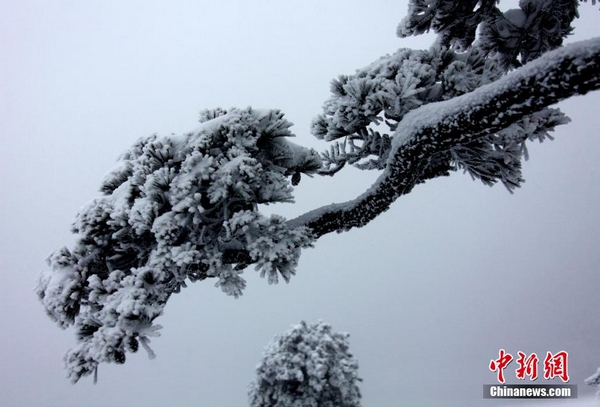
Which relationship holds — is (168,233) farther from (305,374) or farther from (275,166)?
(305,374)

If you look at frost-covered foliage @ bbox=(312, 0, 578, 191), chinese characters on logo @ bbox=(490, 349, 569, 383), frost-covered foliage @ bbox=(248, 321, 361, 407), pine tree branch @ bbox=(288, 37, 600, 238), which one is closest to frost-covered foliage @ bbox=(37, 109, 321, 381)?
pine tree branch @ bbox=(288, 37, 600, 238)

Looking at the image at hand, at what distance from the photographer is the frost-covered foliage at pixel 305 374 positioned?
14.2 m

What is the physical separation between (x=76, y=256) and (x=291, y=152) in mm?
2896

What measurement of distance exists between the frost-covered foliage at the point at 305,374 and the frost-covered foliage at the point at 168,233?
36.8 feet

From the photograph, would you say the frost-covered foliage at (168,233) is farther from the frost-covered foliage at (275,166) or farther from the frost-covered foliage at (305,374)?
the frost-covered foliage at (305,374)

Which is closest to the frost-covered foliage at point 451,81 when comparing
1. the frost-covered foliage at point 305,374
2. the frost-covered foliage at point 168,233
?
the frost-covered foliage at point 168,233

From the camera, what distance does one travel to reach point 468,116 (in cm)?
343

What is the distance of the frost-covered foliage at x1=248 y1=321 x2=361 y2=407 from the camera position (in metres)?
14.2

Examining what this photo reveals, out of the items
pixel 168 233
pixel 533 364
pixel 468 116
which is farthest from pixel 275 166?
pixel 533 364

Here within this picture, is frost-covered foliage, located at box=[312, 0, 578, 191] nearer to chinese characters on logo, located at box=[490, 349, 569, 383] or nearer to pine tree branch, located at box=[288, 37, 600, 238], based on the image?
pine tree branch, located at box=[288, 37, 600, 238]

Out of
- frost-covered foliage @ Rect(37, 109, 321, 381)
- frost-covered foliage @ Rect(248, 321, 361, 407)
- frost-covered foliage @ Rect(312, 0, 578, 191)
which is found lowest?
frost-covered foliage @ Rect(248, 321, 361, 407)

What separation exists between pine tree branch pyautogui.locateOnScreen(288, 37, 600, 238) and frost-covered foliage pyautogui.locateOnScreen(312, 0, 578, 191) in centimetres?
44

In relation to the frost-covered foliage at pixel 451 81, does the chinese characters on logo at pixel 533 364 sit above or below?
below

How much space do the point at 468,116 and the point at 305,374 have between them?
13664 millimetres
